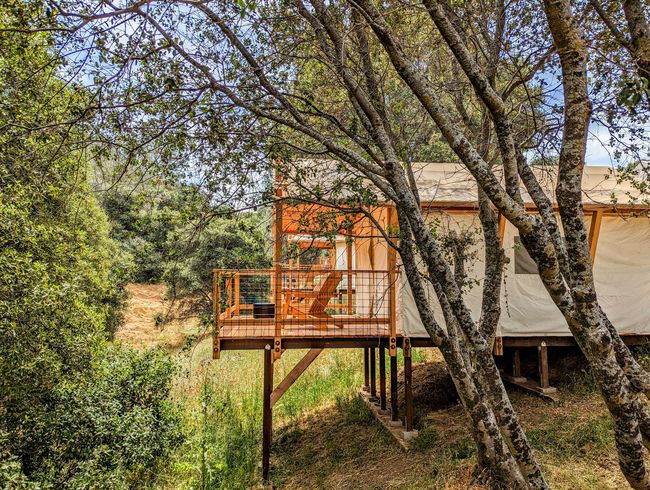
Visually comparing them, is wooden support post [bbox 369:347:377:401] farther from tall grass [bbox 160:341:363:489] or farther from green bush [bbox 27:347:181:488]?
green bush [bbox 27:347:181:488]

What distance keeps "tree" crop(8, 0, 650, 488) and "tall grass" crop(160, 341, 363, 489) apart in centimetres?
300

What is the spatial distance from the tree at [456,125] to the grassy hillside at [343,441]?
4.06 feet

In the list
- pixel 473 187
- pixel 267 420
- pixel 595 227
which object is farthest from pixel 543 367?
pixel 267 420

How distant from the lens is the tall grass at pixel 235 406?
6.82 m

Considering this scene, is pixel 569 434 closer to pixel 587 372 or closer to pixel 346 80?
pixel 587 372

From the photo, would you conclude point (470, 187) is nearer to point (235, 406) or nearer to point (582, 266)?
point (582, 266)

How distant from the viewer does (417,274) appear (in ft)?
14.2

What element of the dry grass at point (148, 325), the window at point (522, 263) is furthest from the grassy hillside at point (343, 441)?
the dry grass at point (148, 325)

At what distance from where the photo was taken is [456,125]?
3.48 m

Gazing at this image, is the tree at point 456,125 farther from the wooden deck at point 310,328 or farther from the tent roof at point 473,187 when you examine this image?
the wooden deck at point 310,328

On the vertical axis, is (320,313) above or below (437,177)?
below

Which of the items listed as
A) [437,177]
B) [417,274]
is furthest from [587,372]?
[417,274]

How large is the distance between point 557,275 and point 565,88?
1.16 m

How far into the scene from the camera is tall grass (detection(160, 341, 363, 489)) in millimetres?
6820
